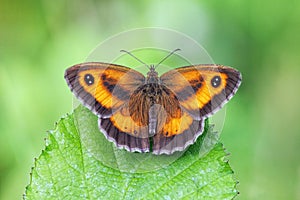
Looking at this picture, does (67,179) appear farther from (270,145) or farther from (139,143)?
(270,145)

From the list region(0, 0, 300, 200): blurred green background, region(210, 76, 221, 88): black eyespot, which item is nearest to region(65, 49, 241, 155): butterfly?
region(210, 76, 221, 88): black eyespot

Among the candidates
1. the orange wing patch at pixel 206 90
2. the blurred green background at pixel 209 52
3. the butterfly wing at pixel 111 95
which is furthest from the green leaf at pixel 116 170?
the blurred green background at pixel 209 52

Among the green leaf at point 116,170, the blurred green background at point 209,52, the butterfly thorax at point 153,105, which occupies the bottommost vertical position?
the green leaf at point 116,170

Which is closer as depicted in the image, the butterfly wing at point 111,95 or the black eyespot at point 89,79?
the butterfly wing at point 111,95

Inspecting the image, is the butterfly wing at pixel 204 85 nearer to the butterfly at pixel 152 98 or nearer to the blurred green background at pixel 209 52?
the butterfly at pixel 152 98

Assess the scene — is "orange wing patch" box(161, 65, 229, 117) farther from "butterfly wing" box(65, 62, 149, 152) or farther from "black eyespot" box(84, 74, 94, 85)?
"black eyespot" box(84, 74, 94, 85)

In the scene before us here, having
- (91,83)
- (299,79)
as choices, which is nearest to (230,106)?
(299,79)
